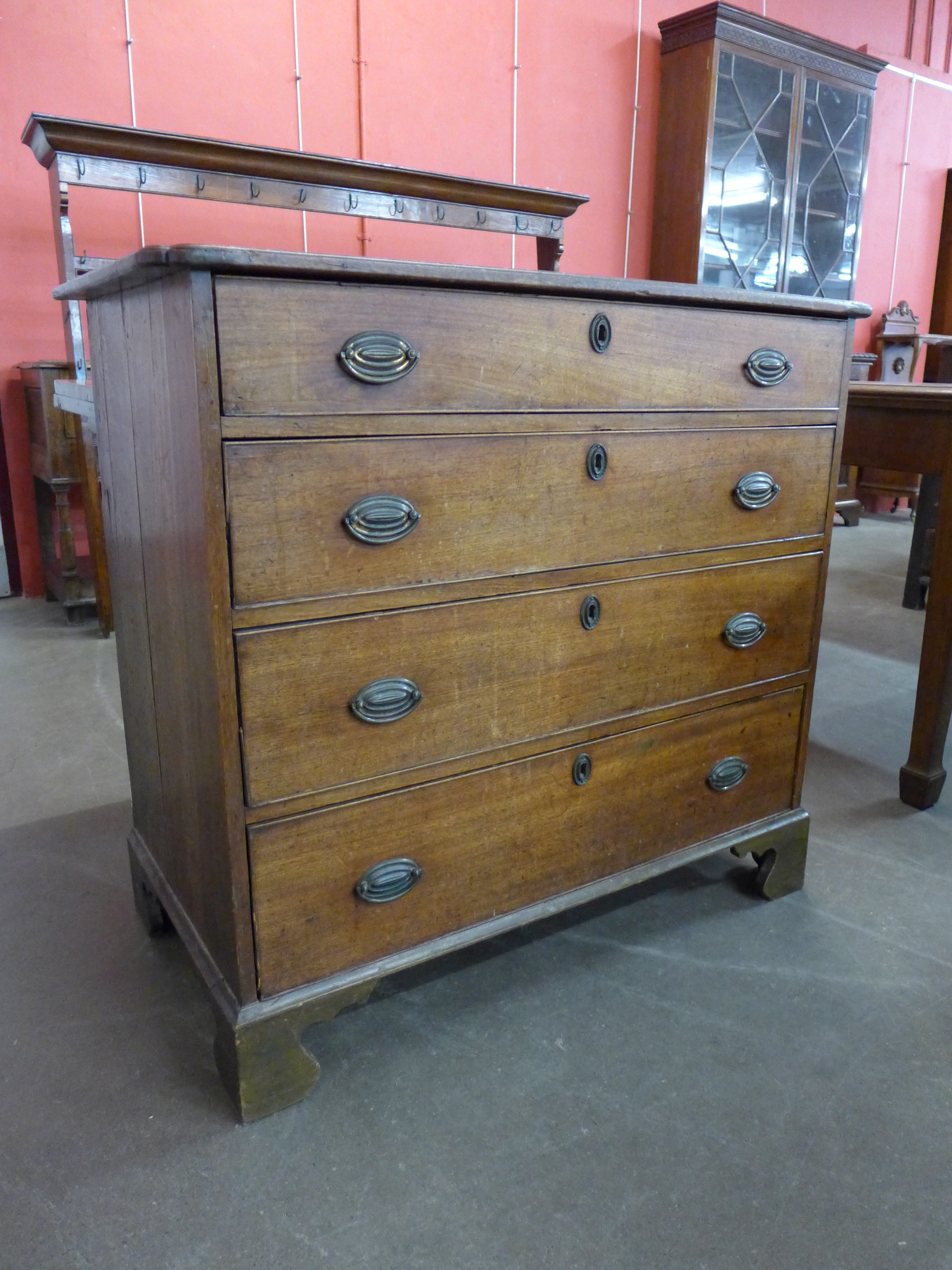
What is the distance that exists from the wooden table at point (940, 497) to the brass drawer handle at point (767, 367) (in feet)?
2.12

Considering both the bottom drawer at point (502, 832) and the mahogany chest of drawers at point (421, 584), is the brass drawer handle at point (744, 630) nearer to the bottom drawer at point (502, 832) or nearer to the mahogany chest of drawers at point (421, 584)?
the mahogany chest of drawers at point (421, 584)

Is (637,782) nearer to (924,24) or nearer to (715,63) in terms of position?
(715,63)

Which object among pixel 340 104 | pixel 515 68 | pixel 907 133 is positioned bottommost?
pixel 340 104

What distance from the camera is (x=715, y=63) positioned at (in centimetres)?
453

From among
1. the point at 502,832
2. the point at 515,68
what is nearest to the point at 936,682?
the point at 502,832

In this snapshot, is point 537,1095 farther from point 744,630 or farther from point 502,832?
point 744,630

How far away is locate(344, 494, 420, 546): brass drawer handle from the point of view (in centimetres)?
104

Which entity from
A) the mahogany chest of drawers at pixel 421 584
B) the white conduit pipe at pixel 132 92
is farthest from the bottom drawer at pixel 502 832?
the white conduit pipe at pixel 132 92

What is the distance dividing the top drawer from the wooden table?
56 cm

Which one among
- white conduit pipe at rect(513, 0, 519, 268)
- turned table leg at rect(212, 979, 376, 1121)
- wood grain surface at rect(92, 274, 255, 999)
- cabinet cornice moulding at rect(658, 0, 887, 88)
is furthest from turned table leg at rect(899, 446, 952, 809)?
cabinet cornice moulding at rect(658, 0, 887, 88)

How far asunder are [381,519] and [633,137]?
4.57 m

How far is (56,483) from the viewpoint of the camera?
3.09 m

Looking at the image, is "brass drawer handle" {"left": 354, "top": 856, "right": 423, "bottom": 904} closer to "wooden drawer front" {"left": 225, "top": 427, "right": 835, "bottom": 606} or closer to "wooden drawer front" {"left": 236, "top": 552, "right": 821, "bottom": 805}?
"wooden drawer front" {"left": 236, "top": 552, "right": 821, "bottom": 805}

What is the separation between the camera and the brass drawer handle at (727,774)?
4.93 ft
